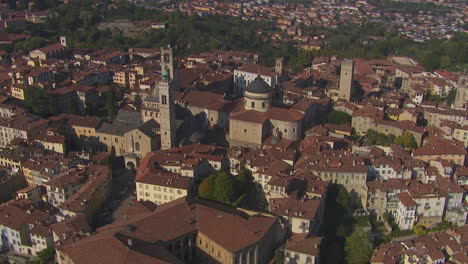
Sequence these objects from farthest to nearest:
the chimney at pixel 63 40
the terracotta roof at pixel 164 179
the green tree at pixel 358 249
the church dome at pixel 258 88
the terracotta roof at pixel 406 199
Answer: the chimney at pixel 63 40 < the church dome at pixel 258 88 < the terracotta roof at pixel 406 199 < the terracotta roof at pixel 164 179 < the green tree at pixel 358 249

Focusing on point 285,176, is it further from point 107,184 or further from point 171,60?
point 171,60

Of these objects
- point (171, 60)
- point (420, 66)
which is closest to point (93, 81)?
point (171, 60)

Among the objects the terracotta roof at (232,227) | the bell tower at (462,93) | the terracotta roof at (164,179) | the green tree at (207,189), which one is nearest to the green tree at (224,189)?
the green tree at (207,189)

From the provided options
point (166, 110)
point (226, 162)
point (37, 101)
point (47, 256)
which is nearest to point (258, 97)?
point (226, 162)

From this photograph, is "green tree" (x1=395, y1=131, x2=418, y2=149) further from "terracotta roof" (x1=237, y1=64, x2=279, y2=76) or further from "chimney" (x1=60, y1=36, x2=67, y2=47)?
"chimney" (x1=60, y1=36, x2=67, y2=47)

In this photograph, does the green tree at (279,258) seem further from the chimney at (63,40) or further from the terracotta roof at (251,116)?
the chimney at (63,40)

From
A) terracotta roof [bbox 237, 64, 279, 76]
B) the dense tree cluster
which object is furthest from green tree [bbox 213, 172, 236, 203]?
terracotta roof [bbox 237, 64, 279, 76]
